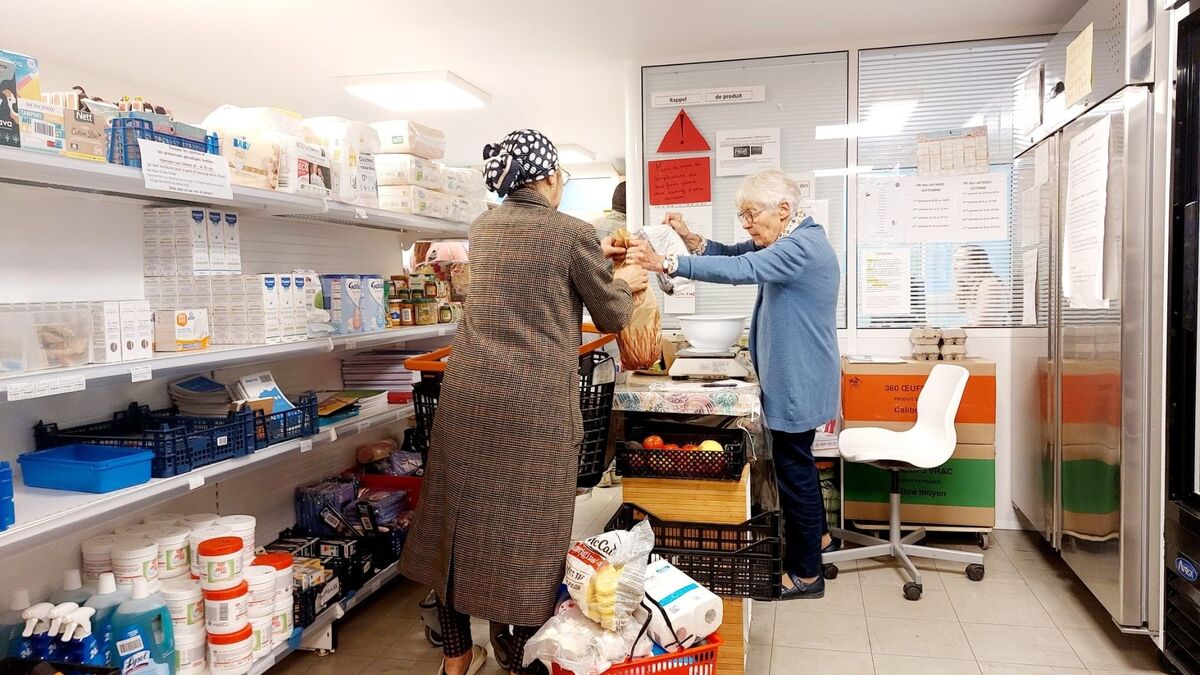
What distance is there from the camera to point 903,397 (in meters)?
4.06

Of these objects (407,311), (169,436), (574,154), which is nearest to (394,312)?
(407,311)

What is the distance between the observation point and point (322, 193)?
9.41ft

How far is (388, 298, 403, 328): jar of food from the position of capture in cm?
346

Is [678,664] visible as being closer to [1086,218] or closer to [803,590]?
[803,590]

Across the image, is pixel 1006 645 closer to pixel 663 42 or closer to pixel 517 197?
pixel 517 197

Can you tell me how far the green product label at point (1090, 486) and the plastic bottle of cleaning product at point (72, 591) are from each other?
3.51 metres

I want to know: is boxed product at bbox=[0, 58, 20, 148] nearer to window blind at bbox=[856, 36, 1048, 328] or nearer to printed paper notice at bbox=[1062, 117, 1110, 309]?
printed paper notice at bbox=[1062, 117, 1110, 309]

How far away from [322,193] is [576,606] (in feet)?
5.82

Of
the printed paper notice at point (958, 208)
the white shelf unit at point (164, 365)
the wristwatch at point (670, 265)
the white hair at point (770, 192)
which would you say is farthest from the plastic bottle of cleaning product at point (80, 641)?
the printed paper notice at point (958, 208)

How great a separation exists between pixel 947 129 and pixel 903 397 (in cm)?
155

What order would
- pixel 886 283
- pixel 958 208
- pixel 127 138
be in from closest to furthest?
pixel 127 138
pixel 958 208
pixel 886 283

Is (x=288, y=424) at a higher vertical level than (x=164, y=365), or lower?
lower

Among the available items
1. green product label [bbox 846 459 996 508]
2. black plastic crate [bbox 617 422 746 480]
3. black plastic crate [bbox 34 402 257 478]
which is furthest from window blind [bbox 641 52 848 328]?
black plastic crate [bbox 34 402 257 478]

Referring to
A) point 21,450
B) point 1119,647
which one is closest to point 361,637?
point 21,450
